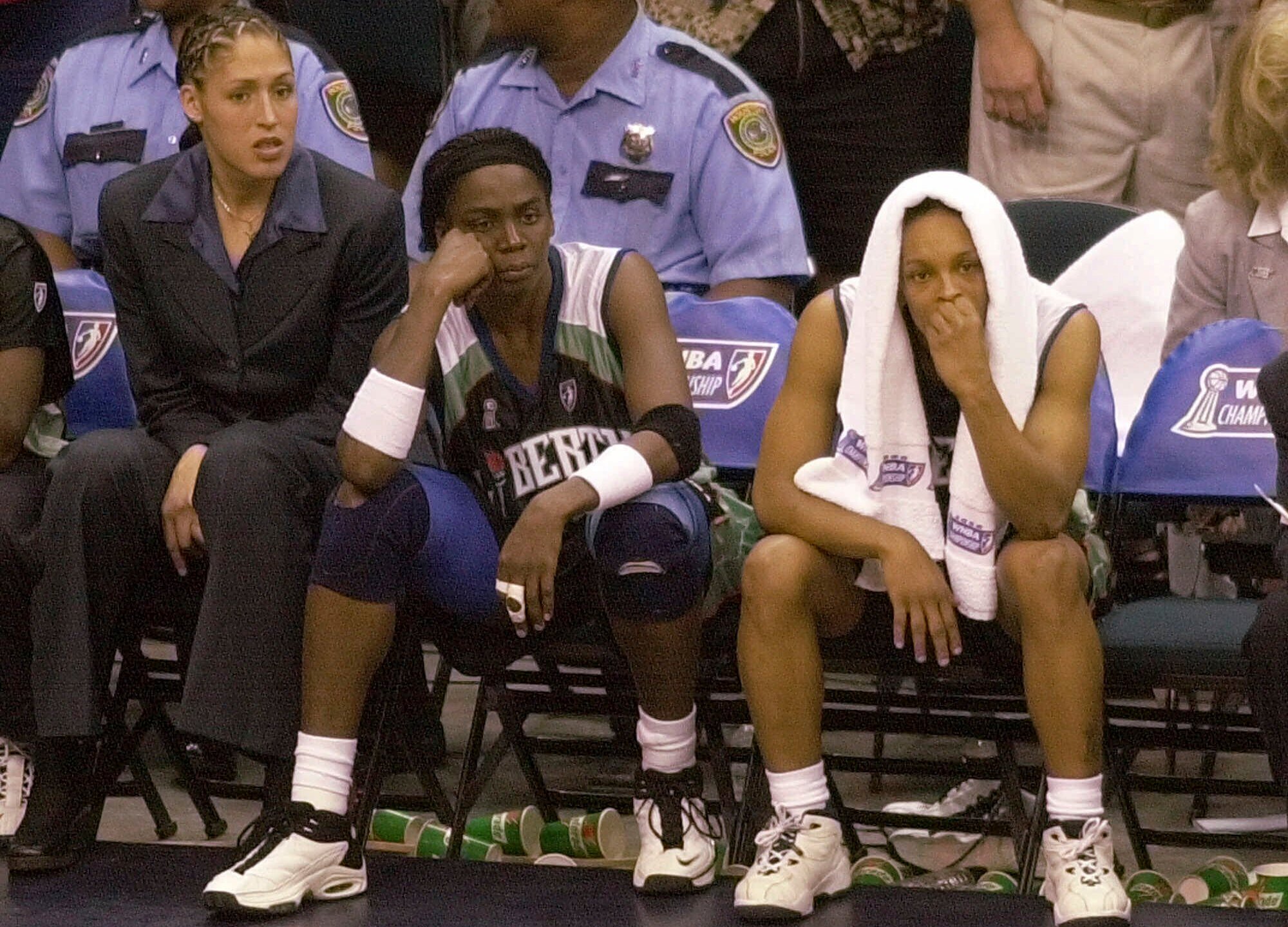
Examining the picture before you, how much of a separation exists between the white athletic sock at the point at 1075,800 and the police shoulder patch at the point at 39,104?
2893 mm

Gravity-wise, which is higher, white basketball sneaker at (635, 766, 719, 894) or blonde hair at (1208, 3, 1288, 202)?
blonde hair at (1208, 3, 1288, 202)

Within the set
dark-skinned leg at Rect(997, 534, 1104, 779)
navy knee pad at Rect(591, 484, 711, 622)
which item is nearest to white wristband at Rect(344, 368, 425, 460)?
navy knee pad at Rect(591, 484, 711, 622)

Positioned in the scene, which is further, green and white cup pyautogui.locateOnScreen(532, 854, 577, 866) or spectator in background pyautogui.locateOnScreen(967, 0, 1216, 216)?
spectator in background pyautogui.locateOnScreen(967, 0, 1216, 216)

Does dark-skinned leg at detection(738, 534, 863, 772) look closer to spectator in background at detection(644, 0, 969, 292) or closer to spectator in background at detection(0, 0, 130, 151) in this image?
spectator in background at detection(644, 0, 969, 292)

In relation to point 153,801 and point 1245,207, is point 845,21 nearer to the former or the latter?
point 1245,207

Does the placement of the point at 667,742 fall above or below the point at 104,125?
below

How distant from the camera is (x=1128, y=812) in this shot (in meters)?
3.98

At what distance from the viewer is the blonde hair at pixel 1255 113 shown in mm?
4250

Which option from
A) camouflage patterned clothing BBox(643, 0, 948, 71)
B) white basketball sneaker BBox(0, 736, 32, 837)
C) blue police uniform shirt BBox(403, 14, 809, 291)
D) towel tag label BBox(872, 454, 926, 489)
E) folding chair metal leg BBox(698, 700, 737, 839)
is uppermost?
camouflage patterned clothing BBox(643, 0, 948, 71)

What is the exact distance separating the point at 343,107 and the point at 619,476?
160 cm

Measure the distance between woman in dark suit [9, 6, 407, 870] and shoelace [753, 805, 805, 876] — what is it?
0.84 meters

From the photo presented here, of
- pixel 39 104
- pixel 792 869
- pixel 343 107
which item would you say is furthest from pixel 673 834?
pixel 39 104

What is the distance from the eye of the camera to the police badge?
4707 millimetres

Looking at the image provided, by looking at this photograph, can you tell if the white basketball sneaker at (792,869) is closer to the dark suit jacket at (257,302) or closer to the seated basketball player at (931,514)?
the seated basketball player at (931,514)
